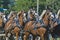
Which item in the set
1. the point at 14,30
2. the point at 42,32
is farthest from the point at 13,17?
the point at 42,32

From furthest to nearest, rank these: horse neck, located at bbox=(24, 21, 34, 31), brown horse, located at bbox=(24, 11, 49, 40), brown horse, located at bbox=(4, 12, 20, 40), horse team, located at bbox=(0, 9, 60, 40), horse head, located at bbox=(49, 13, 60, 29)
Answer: brown horse, located at bbox=(4, 12, 20, 40) → horse neck, located at bbox=(24, 21, 34, 31) → brown horse, located at bbox=(24, 11, 49, 40) → horse team, located at bbox=(0, 9, 60, 40) → horse head, located at bbox=(49, 13, 60, 29)

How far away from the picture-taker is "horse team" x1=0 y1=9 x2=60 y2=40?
46.4ft

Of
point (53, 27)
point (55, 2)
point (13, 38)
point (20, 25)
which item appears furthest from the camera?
point (55, 2)

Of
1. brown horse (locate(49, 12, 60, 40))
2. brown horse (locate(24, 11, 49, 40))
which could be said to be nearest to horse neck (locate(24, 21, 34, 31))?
brown horse (locate(24, 11, 49, 40))

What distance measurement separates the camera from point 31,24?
1475 cm

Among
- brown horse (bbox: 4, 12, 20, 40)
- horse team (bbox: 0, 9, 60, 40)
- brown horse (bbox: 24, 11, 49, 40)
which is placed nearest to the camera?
horse team (bbox: 0, 9, 60, 40)

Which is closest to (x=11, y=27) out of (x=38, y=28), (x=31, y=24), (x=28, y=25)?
(x=28, y=25)

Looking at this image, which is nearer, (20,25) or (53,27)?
(53,27)

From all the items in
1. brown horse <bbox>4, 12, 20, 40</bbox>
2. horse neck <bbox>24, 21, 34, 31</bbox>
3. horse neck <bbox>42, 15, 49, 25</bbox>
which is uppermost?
horse neck <bbox>42, 15, 49, 25</bbox>

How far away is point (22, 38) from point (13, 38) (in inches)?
39.2

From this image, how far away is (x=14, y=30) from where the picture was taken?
1553cm

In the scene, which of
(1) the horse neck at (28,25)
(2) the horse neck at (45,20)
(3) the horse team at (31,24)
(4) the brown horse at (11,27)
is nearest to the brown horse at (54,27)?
(3) the horse team at (31,24)

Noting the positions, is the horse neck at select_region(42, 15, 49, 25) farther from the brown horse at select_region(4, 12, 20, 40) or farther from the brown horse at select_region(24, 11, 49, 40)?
the brown horse at select_region(4, 12, 20, 40)

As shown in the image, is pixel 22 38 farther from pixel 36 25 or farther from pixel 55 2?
pixel 55 2
